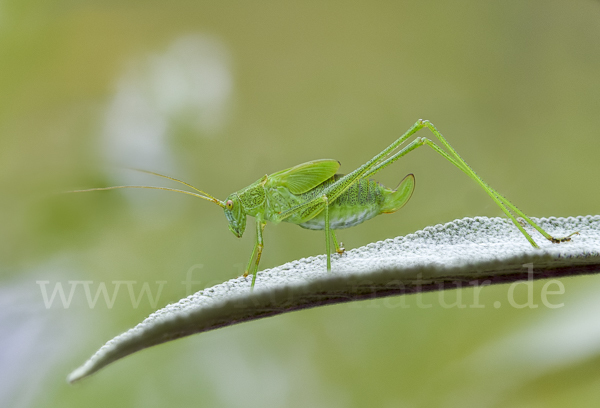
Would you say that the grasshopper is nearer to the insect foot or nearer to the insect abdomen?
the insect abdomen

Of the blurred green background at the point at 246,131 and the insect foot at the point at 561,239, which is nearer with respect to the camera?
the insect foot at the point at 561,239

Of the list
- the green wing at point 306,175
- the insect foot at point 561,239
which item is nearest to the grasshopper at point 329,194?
the green wing at point 306,175

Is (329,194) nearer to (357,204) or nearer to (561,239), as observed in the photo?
(357,204)

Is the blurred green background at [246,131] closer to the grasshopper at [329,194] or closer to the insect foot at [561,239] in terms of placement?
the grasshopper at [329,194]

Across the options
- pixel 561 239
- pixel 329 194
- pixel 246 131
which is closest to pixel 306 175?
pixel 329 194

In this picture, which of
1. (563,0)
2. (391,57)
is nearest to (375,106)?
(391,57)

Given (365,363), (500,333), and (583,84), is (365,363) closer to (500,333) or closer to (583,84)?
(500,333)

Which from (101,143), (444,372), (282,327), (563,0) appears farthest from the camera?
(101,143)

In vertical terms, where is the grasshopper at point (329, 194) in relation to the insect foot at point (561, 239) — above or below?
above
